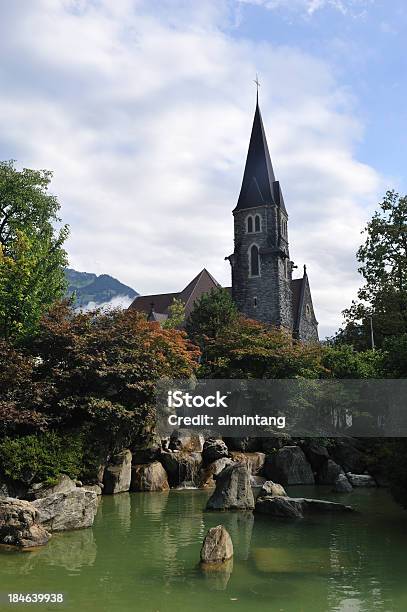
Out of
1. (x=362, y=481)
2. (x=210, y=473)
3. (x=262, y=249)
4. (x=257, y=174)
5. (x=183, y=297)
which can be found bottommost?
(x=362, y=481)

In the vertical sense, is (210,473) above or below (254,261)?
below

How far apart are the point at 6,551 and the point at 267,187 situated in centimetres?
4218

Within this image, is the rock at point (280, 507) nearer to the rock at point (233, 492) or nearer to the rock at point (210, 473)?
the rock at point (233, 492)

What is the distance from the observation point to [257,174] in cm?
4912

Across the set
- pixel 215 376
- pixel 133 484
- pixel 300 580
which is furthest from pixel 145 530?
pixel 215 376

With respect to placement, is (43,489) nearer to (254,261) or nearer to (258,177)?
(254,261)

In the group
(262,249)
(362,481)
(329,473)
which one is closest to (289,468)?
(329,473)

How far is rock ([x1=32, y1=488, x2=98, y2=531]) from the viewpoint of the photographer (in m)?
11.3

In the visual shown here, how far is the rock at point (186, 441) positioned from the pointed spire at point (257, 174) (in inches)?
1154

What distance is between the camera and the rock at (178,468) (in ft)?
66.2

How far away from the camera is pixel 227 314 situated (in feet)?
112

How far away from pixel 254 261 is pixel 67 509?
36955 millimetres

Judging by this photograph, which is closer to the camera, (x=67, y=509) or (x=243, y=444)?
(x=67, y=509)

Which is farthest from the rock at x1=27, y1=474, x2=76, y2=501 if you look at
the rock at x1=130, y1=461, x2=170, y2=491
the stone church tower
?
the stone church tower
